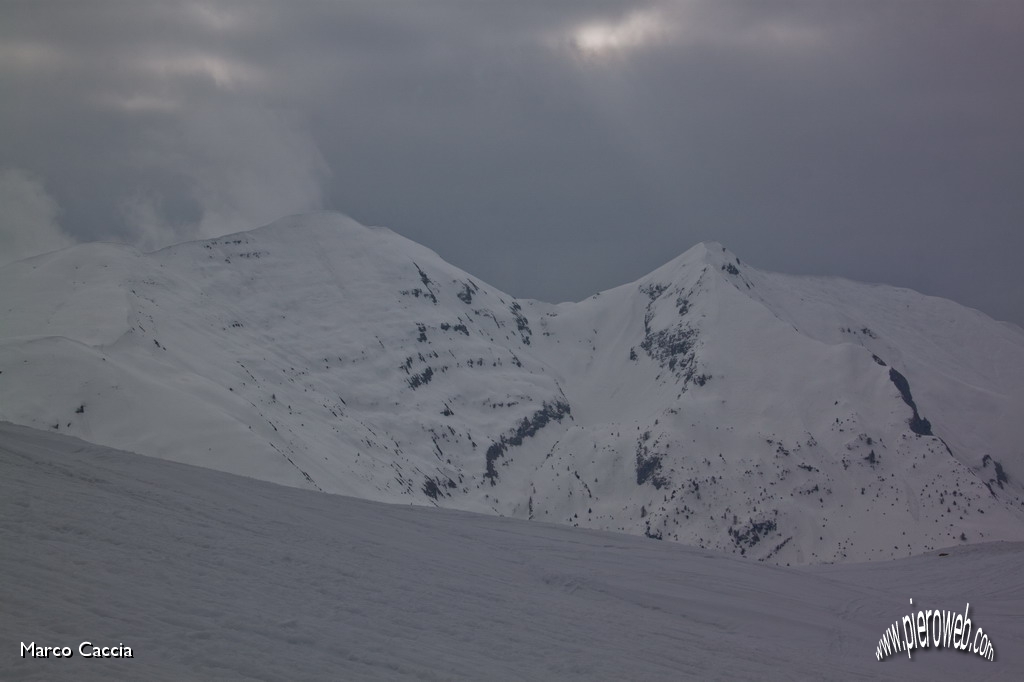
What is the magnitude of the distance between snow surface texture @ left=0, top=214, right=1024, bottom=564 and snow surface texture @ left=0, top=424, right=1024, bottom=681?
37.2m

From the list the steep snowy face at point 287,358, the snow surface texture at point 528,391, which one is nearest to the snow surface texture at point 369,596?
the steep snowy face at point 287,358

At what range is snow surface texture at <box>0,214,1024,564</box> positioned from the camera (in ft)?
259

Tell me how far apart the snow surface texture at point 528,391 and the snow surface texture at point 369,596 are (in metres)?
37.2

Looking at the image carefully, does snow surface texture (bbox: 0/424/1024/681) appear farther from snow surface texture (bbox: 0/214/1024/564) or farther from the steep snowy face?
snow surface texture (bbox: 0/214/1024/564)

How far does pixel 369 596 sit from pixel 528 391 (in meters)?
118

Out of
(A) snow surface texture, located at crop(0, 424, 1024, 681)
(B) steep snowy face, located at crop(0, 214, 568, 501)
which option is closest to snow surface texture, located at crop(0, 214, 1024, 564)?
(B) steep snowy face, located at crop(0, 214, 568, 501)

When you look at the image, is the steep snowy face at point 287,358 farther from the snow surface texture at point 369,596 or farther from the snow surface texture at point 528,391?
the snow surface texture at point 369,596

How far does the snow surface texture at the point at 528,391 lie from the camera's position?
7888 centimetres

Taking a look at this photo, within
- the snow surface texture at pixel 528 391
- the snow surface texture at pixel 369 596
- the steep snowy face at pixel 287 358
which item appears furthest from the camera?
the snow surface texture at pixel 528 391

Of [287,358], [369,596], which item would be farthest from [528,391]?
[369,596]

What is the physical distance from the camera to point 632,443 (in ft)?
399

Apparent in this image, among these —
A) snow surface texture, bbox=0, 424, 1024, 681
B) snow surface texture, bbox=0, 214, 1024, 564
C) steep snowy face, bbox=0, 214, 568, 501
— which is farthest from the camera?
snow surface texture, bbox=0, 214, 1024, 564

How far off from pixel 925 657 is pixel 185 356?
78128mm

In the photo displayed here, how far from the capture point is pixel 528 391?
460ft
